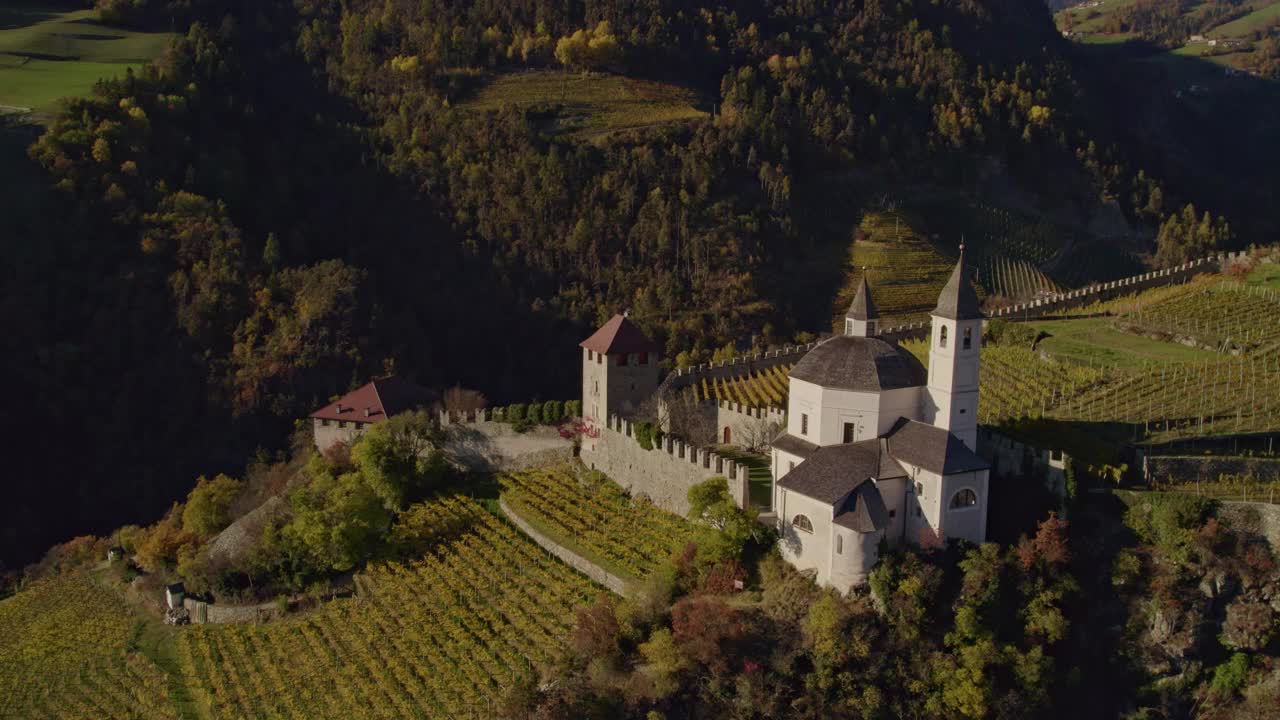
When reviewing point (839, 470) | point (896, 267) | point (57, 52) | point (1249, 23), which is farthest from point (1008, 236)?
point (1249, 23)

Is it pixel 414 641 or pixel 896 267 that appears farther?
pixel 896 267

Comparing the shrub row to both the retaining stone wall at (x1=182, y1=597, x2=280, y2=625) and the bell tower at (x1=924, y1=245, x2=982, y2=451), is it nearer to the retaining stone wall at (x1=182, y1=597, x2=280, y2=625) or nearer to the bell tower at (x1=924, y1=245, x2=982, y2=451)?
the retaining stone wall at (x1=182, y1=597, x2=280, y2=625)

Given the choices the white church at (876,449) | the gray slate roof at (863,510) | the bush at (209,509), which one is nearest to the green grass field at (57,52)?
the bush at (209,509)

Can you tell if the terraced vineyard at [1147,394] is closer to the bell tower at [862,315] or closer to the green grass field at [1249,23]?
the bell tower at [862,315]

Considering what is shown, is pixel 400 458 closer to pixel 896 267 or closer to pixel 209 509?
pixel 209 509

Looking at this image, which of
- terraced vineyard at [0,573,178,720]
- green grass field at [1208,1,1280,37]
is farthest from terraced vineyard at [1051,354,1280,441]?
green grass field at [1208,1,1280,37]

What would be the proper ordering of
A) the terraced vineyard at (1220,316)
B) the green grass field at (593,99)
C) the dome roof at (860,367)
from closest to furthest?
1. the dome roof at (860,367)
2. the terraced vineyard at (1220,316)
3. the green grass field at (593,99)
